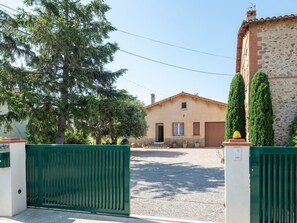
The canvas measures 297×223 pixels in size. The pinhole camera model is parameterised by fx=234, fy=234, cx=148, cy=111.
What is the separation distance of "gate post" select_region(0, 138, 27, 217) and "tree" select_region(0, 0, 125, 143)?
5156 millimetres

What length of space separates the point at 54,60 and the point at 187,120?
15.4m

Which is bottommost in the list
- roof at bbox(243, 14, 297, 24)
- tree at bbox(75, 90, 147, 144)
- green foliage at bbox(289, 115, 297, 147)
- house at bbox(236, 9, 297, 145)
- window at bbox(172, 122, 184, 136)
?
window at bbox(172, 122, 184, 136)

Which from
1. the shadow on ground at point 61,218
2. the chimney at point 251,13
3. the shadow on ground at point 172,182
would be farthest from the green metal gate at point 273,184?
the chimney at point 251,13

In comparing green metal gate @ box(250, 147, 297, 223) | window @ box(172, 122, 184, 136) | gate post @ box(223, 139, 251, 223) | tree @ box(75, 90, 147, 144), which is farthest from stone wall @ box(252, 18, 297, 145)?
window @ box(172, 122, 184, 136)

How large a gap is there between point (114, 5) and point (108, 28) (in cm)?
157

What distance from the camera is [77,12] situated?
1127cm

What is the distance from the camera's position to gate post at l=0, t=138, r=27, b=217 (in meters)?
4.54

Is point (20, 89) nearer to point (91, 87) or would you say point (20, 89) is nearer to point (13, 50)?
point (13, 50)

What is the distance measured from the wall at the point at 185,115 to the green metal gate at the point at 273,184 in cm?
1974

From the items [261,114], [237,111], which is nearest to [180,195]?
[261,114]

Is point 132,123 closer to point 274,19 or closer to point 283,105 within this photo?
point 283,105

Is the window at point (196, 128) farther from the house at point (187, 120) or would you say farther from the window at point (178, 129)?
the window at point (178, 129)

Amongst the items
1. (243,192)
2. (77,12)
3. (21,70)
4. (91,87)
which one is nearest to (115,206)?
(243,192)

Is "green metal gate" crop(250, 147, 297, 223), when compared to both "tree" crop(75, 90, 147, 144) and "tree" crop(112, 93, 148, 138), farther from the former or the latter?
"tree" crop(112, 93, 148, 138)
